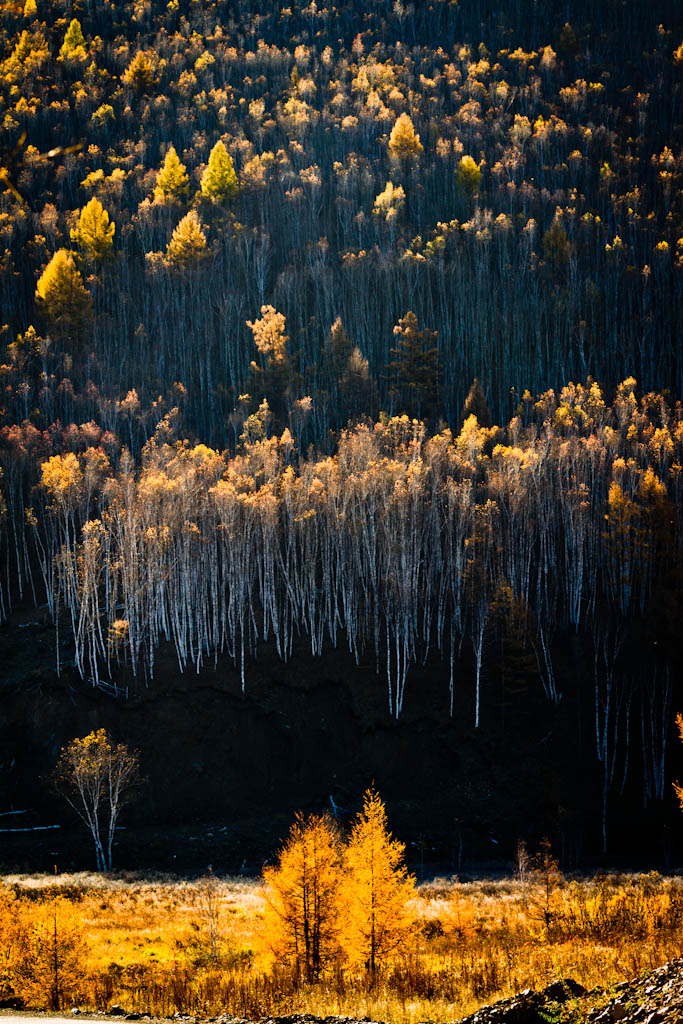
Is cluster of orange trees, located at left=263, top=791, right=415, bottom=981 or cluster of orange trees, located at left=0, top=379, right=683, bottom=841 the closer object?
cluster of orange trees, located at left=263, top=791, right=415, bottom=981

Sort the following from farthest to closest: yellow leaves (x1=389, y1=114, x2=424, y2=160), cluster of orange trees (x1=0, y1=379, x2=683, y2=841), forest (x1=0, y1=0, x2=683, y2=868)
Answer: yellow leaves (x1=389, y1=114, x2=424, y2=160) → forest (x1=0, y1=0, x2=683, y2=868) → cluster of orange trees (x1=0, y1=379, x2=683, y2=841)

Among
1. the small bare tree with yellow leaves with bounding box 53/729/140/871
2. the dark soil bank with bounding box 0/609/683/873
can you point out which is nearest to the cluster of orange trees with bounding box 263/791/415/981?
the small bare tree with yellow leaves with bounding box 53/729/140/871

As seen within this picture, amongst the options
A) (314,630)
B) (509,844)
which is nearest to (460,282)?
(314,630)

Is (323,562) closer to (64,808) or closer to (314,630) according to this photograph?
(314,630)

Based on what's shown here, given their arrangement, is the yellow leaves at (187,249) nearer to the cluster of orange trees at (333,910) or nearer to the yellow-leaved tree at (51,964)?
the cluster of orange trees at (333,910)

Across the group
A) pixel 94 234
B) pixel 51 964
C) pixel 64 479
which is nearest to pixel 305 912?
pixel 51 964

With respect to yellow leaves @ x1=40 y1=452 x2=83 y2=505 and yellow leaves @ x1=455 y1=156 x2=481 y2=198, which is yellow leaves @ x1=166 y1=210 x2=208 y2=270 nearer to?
yellow leaves @ x1=455 y1=156 x2=481 y2=198

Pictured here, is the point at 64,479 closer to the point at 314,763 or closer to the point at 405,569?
the point at 405,569

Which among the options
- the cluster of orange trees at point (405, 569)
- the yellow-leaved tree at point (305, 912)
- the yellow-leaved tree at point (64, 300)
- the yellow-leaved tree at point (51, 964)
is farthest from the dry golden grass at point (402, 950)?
the yellow-leaved tree at point (64, 300)
